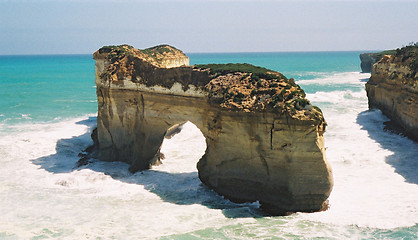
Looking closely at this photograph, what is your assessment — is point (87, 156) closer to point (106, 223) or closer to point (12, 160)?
point (12, 160)

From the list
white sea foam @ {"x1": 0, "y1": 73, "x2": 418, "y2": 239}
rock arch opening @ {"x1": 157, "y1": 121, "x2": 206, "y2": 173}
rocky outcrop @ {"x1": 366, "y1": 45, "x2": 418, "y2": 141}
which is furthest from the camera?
rocky outcrop @ {"x1": 366, "y1": 45, "x2": 418, "y2": 141}

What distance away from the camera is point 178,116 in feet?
65.4

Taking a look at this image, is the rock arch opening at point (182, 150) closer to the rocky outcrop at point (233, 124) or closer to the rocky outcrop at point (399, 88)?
the rocky outcrop at point (233, 124)

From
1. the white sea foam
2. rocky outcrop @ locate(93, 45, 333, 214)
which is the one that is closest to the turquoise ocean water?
the white sea foam

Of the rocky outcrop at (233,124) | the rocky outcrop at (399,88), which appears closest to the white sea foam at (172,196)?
the rocky outcrop at (233,124)

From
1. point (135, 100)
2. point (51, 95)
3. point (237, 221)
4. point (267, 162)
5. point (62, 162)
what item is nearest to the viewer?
point (237, 221)

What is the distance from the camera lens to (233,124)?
17.2 metres

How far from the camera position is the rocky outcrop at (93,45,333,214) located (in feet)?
51.4

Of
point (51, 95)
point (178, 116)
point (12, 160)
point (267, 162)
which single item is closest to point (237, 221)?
point (267, 162)

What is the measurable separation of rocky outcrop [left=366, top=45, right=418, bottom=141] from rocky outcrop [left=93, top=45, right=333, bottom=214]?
13.1 meters

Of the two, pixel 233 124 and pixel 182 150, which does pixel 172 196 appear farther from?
pixel 182 150

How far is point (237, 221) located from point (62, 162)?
12663mm

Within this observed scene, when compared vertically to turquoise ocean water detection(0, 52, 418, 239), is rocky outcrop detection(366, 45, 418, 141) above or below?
above

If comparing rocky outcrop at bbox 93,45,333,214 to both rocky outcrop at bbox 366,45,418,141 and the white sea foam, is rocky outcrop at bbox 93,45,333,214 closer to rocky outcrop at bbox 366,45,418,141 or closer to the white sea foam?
the white sea foam
